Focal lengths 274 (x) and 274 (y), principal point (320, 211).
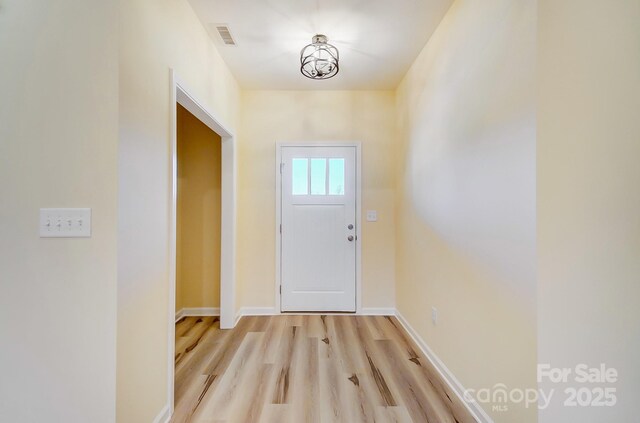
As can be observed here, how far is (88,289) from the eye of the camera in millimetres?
1150

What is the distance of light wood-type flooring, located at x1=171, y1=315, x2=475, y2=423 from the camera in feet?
5.22

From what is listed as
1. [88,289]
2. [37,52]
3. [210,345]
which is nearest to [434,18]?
[37,52]

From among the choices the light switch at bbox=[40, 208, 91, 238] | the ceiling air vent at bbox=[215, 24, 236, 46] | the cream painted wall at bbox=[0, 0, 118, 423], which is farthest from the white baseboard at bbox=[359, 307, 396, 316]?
the ceiling air vent at bbox=[215, 24, 236, 46]

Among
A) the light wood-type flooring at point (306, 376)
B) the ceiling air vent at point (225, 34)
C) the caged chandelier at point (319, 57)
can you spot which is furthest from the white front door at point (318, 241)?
the ceiling air vent at point (225, 34)

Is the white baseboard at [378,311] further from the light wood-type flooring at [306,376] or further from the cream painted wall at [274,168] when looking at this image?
the light wood-type flooring at [306,376]

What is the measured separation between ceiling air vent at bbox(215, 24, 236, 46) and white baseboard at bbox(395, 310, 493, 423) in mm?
2938

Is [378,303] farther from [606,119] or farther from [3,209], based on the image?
[3,209]

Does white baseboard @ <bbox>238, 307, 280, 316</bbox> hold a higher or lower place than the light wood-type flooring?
higher

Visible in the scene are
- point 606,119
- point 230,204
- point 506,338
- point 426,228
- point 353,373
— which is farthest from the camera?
point 230,204

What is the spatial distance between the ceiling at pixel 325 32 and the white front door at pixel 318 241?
84 centimetres

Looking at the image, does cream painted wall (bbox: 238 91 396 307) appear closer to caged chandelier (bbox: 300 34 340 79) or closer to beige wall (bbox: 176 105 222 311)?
beige wall (bbox: 176 105 222 311)

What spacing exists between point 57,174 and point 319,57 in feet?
6.42

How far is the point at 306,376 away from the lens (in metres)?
1.94

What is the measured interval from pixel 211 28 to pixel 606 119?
95.0 inches
